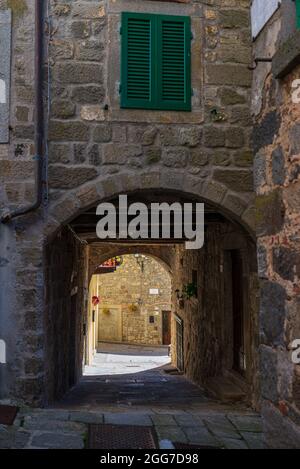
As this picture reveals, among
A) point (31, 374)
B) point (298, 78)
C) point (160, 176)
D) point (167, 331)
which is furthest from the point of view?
point (167, 331)

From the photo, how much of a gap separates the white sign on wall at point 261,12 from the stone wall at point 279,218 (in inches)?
2.1

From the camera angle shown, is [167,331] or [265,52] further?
[167,331]

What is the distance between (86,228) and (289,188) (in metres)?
5.43

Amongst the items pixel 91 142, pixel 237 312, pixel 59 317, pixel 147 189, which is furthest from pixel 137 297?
pixel 91 142

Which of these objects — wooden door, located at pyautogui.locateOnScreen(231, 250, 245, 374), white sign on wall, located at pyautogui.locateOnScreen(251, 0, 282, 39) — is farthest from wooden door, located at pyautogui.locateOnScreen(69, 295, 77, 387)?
white sign on wall, located at pyautogui.locateOnScreen(251, 0, 282, 39)

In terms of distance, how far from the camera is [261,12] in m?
2.65

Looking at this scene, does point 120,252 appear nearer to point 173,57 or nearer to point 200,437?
point 173,57

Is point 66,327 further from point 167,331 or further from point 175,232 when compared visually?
point 167,331

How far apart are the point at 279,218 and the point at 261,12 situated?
120 centimetres

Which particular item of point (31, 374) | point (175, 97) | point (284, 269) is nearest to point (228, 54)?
point (175, 97)

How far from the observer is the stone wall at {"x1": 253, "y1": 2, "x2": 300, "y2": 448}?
7.20ft

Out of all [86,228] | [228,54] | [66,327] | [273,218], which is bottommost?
[66,327]

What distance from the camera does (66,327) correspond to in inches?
261

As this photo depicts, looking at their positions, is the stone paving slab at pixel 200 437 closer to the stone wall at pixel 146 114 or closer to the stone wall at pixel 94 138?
the stone wall at pixel 94 138
